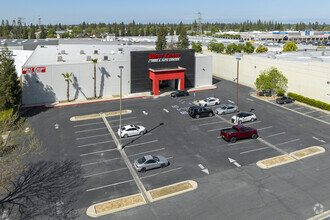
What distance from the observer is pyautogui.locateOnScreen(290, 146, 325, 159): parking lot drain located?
29703 millimetres

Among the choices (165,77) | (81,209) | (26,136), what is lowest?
(81,209)

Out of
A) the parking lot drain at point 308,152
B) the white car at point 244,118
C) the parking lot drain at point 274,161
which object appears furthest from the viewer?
the white car at point 244,118

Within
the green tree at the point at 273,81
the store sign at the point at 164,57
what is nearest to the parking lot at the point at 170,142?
A: the green tree at the point at 273,81

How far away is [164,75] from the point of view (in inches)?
2183

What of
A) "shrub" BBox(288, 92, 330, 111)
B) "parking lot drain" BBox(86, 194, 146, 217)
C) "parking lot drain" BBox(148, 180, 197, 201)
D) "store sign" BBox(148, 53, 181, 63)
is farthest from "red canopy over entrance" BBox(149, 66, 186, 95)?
"parking lot drain" BBox(86, 194, 146, 217)

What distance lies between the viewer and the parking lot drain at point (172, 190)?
22547 mm

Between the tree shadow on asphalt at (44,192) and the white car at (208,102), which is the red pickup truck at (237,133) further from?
the tree shadow on asphalt at (44,192)

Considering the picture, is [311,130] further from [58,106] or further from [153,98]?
[58,106]

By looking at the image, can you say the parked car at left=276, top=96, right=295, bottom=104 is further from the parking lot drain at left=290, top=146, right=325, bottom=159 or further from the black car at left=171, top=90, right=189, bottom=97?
the parking lot drain at left=290, top=146, right=325, bottom=159

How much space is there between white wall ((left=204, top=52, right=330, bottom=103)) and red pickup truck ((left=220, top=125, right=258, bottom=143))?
2127cm

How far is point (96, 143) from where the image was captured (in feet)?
107

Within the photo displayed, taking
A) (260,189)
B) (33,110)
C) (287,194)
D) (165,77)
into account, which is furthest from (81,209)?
(165,77)

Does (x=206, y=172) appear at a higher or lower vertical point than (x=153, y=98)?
lower

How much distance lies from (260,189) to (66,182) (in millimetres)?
17104
